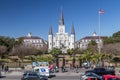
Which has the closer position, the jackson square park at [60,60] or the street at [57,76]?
the street at [57,76]

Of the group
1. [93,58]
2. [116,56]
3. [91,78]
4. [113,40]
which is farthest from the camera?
[113,40]

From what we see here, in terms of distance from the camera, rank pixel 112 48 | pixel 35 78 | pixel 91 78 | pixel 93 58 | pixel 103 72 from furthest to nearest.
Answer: pixel 112 48 < pixel 93 58 < pixel 103 72 < pixel 35 78 < pixel 91 78

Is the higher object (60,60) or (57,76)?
(60,60)

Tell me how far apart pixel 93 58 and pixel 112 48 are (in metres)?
22.0

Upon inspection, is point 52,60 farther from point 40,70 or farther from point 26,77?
point 26,77

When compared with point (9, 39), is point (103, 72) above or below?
below

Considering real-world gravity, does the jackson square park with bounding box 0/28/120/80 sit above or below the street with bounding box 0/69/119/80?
above

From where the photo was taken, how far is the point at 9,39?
121188mm

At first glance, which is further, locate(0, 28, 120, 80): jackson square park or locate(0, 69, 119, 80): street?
locate(0, 28, 120, 80): jackson square park

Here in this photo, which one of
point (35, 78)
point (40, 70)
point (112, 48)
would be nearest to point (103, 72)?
point (40, 70)

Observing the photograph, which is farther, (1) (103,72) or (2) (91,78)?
(1) (103,72)

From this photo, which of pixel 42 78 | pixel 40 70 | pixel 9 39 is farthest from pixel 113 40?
pixel 42 78

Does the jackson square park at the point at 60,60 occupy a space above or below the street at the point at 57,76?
above

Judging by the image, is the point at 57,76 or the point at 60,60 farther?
the point at 60,60
